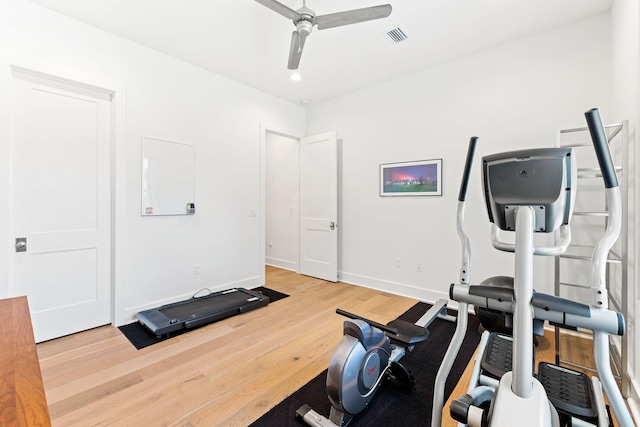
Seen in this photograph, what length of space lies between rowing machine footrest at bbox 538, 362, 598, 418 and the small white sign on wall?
3638mm

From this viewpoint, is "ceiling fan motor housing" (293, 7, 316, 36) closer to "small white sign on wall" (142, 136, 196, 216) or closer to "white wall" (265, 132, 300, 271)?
"small white sign on wall" (142, 136, 196, 216)

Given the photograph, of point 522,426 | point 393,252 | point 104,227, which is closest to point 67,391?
point 104,227

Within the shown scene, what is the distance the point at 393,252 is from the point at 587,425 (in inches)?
108

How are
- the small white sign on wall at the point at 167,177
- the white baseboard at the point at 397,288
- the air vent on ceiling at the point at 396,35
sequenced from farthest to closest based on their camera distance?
the white baseboard at the point at 397,288, the small white sign on wall at the point at 167,177, the air vent on ceiling at the point at 396,35

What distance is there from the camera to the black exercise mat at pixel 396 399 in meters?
1.69

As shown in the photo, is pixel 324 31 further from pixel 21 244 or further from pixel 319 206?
pixel 21 244

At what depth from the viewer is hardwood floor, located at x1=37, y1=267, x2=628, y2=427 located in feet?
5.75

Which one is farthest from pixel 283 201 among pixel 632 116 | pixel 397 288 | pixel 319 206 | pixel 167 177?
pixel 632 116

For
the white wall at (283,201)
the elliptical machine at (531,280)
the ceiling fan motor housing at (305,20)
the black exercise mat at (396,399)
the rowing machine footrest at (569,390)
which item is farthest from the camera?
the white wall at (283,201)

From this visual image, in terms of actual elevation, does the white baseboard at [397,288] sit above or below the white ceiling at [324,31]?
below

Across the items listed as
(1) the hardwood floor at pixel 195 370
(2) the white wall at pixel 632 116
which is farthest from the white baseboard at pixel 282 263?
(2) the white wall at pixel 632 116

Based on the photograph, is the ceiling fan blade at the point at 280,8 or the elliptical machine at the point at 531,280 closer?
the elliptical machine at the point at 531,280

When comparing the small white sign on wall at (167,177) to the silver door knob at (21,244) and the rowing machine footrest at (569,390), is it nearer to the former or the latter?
the silver door knob at (21,244)

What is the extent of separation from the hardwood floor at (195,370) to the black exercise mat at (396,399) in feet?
0.28
